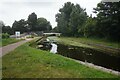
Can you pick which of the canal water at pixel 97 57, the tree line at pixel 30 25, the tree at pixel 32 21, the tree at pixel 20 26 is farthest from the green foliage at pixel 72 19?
the canal water at pixel 97 57

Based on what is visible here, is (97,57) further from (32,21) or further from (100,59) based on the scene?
(32,21)

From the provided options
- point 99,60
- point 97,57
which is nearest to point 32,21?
point 97,57

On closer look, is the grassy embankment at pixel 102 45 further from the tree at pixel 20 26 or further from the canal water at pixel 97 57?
the tree at pixel 20 26

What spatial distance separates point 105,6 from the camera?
46.1m

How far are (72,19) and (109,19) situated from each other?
41848mm

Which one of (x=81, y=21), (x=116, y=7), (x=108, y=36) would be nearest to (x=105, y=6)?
(x=116, y=7)

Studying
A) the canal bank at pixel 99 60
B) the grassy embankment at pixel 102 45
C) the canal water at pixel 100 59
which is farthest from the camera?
the grassy embankment at pixel 102 45

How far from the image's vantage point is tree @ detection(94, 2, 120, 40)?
139 ft

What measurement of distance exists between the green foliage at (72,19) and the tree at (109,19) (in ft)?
102

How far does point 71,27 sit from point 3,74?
76192mm

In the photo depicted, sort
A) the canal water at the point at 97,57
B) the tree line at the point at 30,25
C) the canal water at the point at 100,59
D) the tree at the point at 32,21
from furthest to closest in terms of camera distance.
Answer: the tree at the point at 32,21
the tree line at the point at 30,25
the canal water at the point at 97,57
the canal water at the point at 100,59

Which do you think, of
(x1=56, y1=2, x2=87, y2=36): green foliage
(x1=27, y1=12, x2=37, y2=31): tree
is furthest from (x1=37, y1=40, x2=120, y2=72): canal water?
(x1=27, y1=12, x2=37, y2=31): tree

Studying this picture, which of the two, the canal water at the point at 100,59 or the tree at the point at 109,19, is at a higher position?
the tree at the point at 109,19

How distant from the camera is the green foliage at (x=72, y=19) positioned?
267 ft
